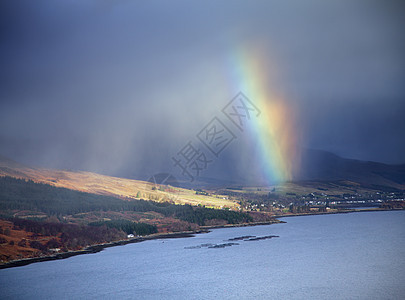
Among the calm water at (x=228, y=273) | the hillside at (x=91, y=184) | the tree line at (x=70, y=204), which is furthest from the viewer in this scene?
the hillside at (x=91, y=184)

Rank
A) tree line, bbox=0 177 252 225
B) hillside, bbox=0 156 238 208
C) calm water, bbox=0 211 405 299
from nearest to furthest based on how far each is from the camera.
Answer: calm water, bbox=0 211 405 299, tree line, bbox=0 177 252 225, hillside, bbox=0 156 238 208

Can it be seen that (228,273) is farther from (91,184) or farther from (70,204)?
(91,184)

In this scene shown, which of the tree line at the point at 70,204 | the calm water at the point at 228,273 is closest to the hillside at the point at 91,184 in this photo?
the tree line at the point at 70,204

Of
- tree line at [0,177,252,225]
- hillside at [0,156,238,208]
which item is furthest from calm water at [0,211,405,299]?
hillside at [0,156,238,208]

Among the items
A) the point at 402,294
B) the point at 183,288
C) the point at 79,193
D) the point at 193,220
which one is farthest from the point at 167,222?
the point at 402,294

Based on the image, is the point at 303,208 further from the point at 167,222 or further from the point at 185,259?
the point at 185,259

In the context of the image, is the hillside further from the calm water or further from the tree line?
the calm water

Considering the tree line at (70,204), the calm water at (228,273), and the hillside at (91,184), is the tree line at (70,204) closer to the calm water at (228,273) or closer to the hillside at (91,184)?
the hillside at (91,184)

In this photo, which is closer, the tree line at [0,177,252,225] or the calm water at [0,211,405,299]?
the calm water at [0,211,405,299]
